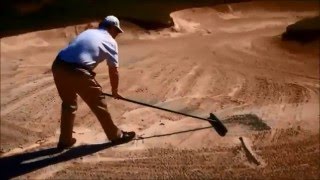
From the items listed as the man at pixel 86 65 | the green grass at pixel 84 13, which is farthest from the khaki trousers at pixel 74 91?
the green grass at pixel 84 13

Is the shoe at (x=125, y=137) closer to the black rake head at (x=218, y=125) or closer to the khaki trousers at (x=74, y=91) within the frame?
the khaki trousers at (x=74, y=91)

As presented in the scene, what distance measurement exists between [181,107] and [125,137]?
133 cm

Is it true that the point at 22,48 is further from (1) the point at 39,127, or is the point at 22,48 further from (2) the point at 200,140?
(2) the point at 200,140

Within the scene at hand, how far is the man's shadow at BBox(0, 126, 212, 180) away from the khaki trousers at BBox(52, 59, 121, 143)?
247 millimetres

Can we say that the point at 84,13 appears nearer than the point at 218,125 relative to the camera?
No

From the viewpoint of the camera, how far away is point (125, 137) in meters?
6.25

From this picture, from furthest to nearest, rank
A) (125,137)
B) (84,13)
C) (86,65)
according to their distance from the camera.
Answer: (84,13) < (125,137) < (86,65)

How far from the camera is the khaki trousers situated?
5.56 meters

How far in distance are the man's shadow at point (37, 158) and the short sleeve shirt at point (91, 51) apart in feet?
3.90

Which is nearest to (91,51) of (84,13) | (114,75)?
(114,75)

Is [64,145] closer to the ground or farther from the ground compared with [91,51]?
closer to the ground

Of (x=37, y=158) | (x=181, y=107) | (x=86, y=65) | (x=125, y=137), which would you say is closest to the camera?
(x=86, y=65)

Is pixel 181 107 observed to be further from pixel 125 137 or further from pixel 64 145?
pixel 64 145

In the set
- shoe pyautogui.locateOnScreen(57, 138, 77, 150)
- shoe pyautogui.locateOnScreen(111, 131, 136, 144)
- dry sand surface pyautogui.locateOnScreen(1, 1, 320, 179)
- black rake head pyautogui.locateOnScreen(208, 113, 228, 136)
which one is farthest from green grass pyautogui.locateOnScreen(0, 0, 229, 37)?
shoe pyautogui.locateOnScreen(57, 138, 77, 150)
